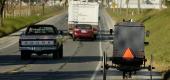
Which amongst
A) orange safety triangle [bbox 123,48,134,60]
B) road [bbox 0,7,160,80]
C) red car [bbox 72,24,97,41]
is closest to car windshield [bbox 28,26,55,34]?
Answer: road [bbox 0,7,160,80]

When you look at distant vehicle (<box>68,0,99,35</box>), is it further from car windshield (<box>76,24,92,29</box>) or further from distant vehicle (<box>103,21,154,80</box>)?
distant vehicle (<box>103,21,154,80</box>)

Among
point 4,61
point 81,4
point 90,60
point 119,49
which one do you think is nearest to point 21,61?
point 4,61

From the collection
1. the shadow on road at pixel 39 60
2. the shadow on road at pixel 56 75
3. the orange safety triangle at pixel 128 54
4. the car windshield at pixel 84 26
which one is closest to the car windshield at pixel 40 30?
the shadow on road at pixel 39 60

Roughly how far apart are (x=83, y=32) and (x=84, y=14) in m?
4.14

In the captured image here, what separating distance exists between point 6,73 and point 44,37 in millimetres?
7565

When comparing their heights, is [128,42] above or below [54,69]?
above

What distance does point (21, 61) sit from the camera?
30.8 m

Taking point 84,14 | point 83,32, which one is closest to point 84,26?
point 83,32

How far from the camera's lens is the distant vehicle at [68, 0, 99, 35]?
2144 inches

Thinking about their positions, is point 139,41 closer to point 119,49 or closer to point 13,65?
point 119,49

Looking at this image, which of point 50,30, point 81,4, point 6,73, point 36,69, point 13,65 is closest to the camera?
point 6,73

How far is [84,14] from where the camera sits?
54.6 m

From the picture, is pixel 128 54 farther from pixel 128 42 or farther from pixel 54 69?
pixel 54 69

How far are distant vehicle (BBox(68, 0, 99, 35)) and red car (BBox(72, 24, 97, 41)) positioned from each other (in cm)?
278
